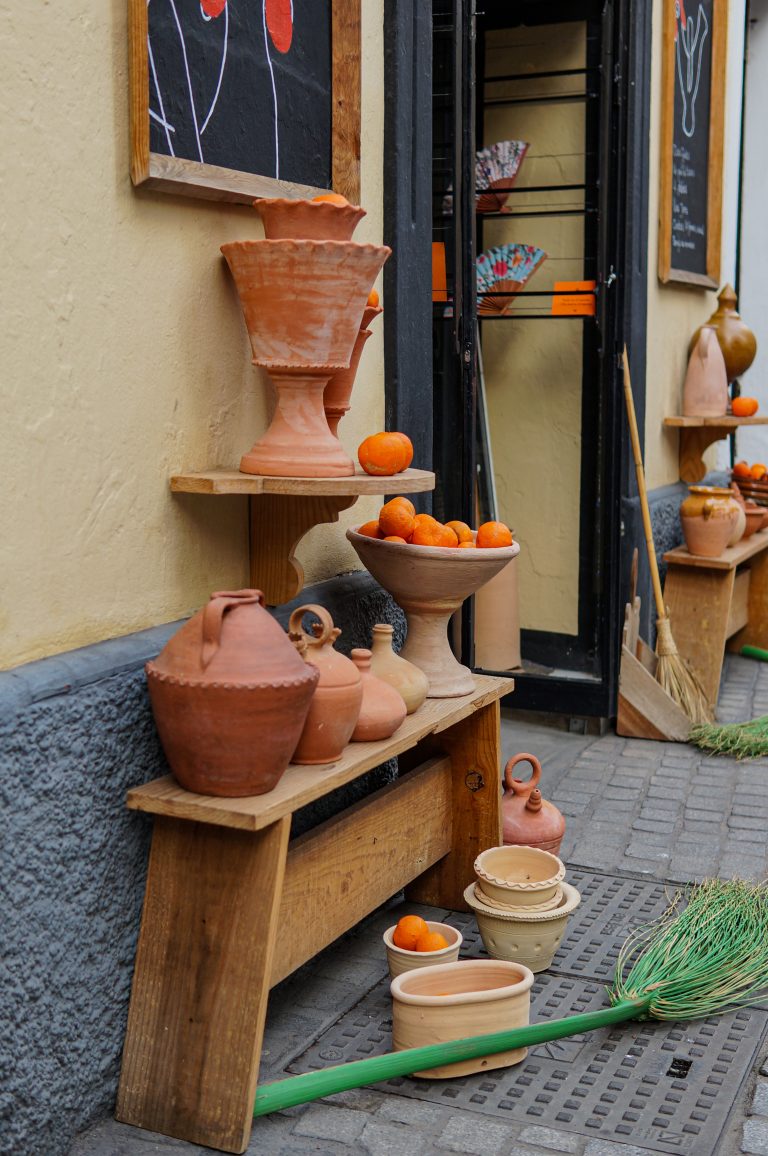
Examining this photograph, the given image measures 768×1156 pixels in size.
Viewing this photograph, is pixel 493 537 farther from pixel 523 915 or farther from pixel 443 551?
pixel 523 915

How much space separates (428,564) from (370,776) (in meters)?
0.74

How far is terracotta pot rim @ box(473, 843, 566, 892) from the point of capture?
119 inches

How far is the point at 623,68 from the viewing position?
503 cm

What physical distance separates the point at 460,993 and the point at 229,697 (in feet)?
3.04

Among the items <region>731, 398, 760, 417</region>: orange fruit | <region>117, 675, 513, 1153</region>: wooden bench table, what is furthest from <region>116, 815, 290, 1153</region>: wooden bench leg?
<region>731, 398, 760, 417</region>: orange fruit

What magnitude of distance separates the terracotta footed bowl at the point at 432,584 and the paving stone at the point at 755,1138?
1.20 meters

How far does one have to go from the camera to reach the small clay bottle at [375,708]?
9.02 feet

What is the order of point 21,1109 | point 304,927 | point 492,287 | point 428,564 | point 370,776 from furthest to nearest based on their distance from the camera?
1. point 492,287
2. point 370,776
3. point 428,564
4. point 304,927
5. point 21,1109

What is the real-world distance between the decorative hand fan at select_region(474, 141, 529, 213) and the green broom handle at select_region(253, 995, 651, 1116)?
358 cm

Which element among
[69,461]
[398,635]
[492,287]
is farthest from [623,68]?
[69,461]

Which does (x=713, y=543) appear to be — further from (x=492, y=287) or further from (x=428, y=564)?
(x=428, y=564)

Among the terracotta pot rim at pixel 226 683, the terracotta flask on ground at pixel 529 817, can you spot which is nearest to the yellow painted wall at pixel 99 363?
the terracotta pot rim at pixel 226 683

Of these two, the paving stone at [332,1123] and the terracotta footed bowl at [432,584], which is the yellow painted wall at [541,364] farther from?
the paving stone at [332,1123]

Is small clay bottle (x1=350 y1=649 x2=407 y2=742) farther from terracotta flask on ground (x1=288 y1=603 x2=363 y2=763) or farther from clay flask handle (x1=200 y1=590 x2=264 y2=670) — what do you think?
clay flask handle (x1=200 y1=590 x2=264 y2=670)
